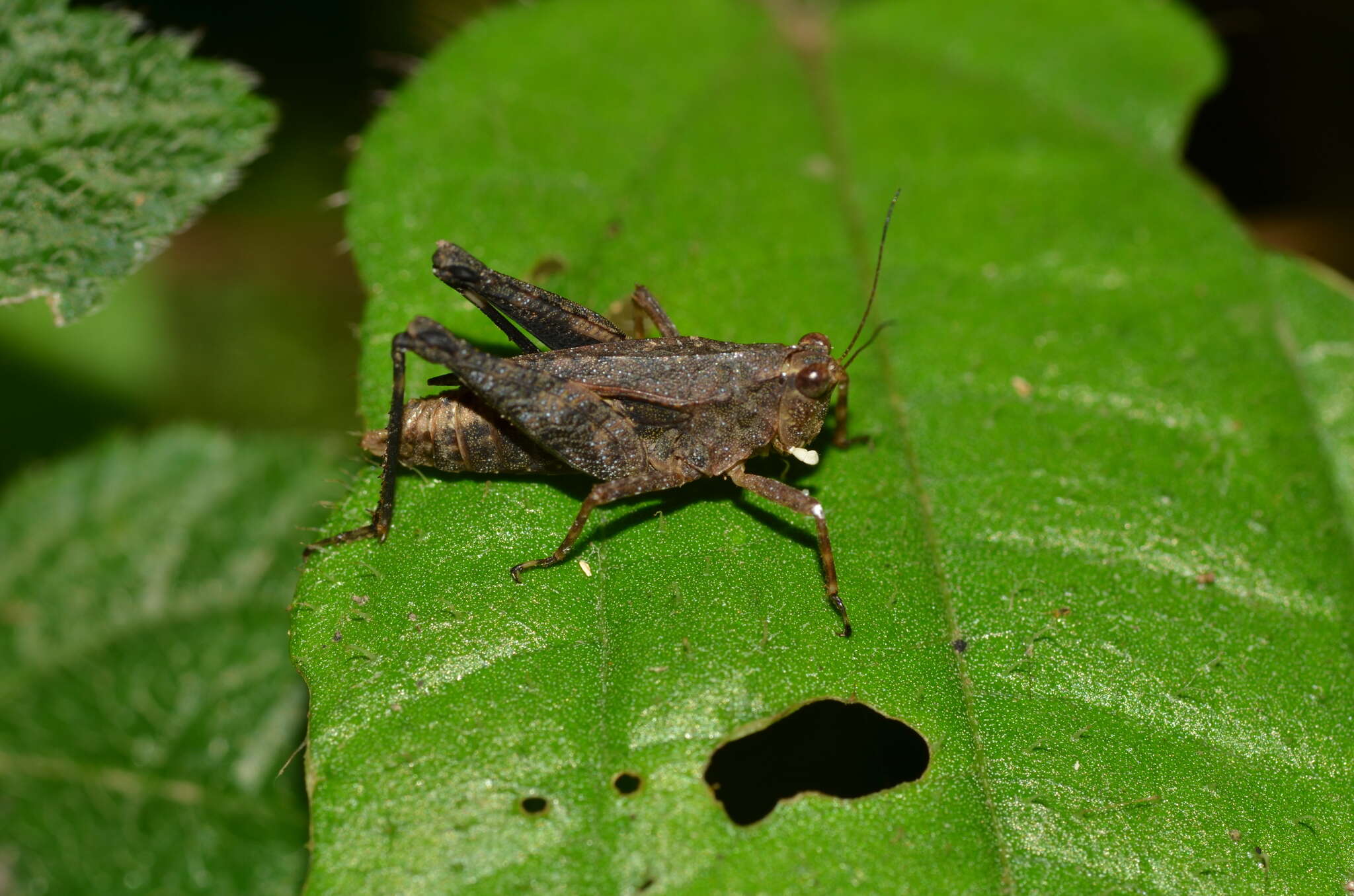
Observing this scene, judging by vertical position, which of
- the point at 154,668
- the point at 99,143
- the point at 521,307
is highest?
the point at 99,143

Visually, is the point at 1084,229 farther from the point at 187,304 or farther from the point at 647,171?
the point at 187,304

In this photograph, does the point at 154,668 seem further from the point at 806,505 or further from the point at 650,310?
the point at 806,505

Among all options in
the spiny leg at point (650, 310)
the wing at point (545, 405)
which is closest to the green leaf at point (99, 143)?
the wing at point (545, 405)

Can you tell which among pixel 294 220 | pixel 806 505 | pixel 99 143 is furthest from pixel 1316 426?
pixel 294 220

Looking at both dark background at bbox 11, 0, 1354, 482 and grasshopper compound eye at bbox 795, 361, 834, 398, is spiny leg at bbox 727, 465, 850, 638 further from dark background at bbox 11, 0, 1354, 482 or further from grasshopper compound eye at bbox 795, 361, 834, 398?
dark background at bbox 11, 0, 1354, 482

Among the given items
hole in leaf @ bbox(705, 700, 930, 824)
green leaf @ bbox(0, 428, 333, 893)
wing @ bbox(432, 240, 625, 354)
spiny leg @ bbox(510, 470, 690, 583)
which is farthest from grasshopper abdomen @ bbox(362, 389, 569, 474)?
green leaf @ bbox(0, 428, 333, 893)

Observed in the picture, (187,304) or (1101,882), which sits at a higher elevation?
(1101,882)

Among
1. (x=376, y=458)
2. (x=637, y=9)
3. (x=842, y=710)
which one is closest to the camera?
(x=842, y=710)

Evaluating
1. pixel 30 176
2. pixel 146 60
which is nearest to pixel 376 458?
pixel 30 176
